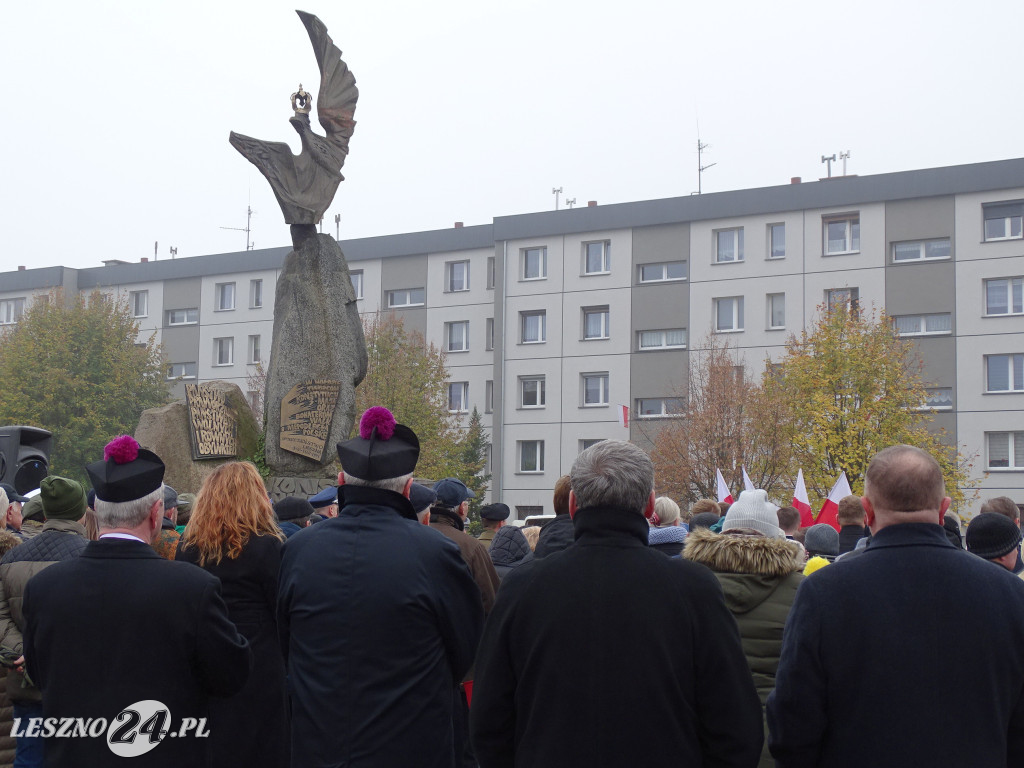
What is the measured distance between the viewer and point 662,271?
4619cm

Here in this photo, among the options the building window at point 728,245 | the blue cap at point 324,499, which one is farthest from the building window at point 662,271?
the blue cap at point 324,499

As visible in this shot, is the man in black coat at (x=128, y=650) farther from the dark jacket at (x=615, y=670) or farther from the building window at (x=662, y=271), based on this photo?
the building window at (x=662, y=271)

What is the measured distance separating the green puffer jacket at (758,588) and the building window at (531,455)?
42980 mm

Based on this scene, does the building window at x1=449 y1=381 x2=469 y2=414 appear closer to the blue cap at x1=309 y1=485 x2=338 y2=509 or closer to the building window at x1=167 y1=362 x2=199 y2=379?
the building window at x1=167 y1=362 x2=199 y2=379

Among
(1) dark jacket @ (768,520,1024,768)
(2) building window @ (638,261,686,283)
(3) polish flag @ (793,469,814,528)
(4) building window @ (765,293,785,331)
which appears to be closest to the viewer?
(1) dark jacket @ (768,520,1024,768)

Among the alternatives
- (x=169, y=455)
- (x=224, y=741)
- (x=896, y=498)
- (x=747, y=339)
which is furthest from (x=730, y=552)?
(x=747, y=339)

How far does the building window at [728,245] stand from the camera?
4481cm

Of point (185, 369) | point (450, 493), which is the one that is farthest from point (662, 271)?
point (450, 493)

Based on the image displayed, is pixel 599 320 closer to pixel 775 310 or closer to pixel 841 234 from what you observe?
pixel 775 310

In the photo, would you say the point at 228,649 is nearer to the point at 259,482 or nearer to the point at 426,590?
the point at 426,590

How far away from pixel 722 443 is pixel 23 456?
27.9 meters

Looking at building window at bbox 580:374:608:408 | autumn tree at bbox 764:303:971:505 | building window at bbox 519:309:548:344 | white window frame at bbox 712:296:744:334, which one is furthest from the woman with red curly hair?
building window at bbox 519:309:548:344

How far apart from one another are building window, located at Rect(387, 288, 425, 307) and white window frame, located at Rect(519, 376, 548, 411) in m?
6.81

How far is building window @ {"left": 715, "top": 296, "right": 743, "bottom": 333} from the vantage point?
146 ft
